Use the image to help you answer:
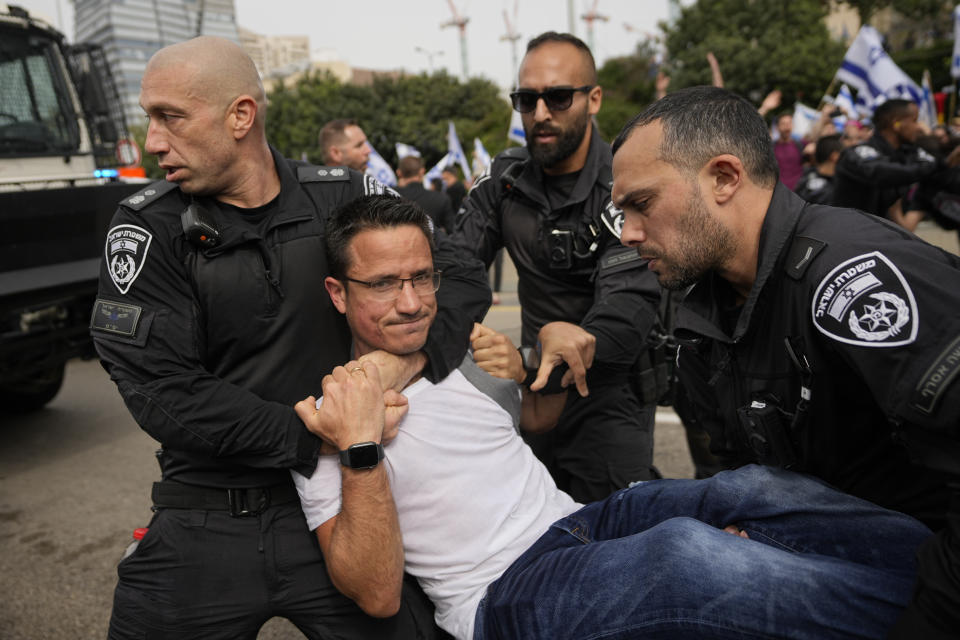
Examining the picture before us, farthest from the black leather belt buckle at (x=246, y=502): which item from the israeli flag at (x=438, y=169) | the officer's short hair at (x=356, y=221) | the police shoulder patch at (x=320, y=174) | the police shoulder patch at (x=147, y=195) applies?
the israeli flag at (x=438, y=169)

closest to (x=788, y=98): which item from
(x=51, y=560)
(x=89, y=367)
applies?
(x=89, y=367)

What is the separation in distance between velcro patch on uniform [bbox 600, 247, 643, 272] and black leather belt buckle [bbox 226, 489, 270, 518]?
1357 mm

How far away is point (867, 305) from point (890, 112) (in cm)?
549

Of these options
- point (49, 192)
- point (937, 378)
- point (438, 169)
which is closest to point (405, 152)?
point (438, 169)

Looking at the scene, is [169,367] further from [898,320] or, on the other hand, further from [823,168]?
[823,168]

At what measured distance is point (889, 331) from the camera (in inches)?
48.1

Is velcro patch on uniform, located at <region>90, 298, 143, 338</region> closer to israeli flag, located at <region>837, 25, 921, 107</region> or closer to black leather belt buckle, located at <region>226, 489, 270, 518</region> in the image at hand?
black leather belt buckle, located at <region>226, 489, 270, 518</region>

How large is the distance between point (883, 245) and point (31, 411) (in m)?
6.49

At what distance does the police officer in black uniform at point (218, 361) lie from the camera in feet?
5.61

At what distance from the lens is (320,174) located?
216cm

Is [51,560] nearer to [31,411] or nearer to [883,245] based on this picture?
[31,411]

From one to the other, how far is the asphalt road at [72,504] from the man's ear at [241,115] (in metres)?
2.04

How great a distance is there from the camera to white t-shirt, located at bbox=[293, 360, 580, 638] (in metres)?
1.76

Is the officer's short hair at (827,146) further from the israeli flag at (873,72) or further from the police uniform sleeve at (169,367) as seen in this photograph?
the police uniform sleeve at (169,367)
